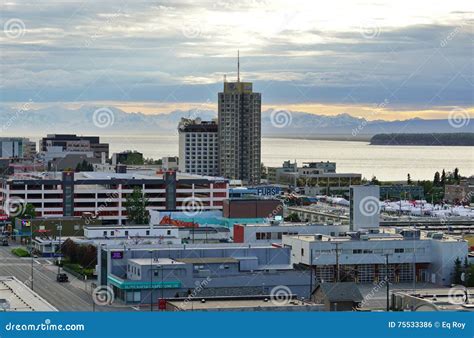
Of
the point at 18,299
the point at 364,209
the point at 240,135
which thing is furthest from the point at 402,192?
the point at 18,299

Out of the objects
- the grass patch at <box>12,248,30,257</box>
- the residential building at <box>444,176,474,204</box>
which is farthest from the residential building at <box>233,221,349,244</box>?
the residential building at <box>444,176,474,204</box>

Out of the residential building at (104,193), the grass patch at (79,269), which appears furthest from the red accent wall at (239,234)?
the residential building at (104,193)

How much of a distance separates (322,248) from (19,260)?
13.5ft

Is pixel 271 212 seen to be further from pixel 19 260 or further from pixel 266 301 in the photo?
pixel 266 301

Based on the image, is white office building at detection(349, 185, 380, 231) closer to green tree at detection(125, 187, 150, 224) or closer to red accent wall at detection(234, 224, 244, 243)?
red accent wall at detection(234, 224, 244, 243)

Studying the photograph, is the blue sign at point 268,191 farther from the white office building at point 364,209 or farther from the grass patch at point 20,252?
the white office building at point 364,209

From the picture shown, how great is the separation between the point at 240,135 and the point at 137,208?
12.5 meters

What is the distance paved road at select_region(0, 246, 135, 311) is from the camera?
9.32 metres

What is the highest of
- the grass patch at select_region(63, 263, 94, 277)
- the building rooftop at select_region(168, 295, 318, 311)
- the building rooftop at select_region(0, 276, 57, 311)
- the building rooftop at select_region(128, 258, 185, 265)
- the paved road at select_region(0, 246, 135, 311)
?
the building rooftop at select_region(0, 276, 57, 311)

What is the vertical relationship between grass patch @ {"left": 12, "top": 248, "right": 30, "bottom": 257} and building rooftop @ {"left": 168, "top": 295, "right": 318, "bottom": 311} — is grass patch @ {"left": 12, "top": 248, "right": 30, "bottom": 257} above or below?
below

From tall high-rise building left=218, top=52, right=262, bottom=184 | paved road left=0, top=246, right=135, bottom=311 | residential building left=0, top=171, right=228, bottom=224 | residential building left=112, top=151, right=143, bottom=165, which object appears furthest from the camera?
residential building left=112, top=151, right=143, bottom=165

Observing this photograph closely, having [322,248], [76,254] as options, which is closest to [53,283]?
[76,254]

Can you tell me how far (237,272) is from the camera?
9.95m

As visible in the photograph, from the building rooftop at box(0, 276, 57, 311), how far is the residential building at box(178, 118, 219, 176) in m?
23.1
